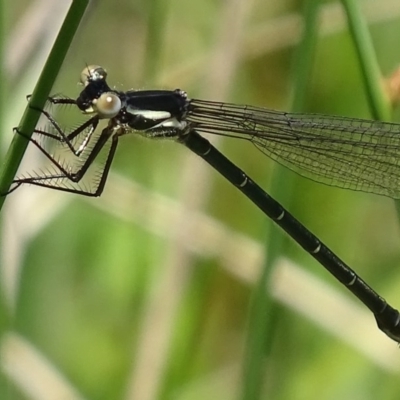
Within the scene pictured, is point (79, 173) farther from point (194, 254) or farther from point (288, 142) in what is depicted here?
point (194, 254)

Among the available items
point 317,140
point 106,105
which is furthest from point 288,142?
point 106,105

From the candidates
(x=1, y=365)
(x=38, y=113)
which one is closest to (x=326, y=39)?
(x=1, y=365)

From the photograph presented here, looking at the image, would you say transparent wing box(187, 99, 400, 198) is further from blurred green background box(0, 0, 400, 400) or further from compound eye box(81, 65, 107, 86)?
compound eye box(81, 65, 107, 86)

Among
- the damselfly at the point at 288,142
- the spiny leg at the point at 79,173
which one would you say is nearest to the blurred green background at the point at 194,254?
the damselfly at the point at 288,142

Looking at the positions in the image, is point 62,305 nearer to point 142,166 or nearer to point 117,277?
point 117,277

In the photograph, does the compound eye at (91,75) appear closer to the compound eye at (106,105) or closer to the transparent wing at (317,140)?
the compound eye at (106,105)

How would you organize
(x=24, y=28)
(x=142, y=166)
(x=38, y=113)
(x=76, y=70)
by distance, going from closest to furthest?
(x=38, y=113) < (x=24, y=28) < (x=142, y=166) < (x=76, y=70)
